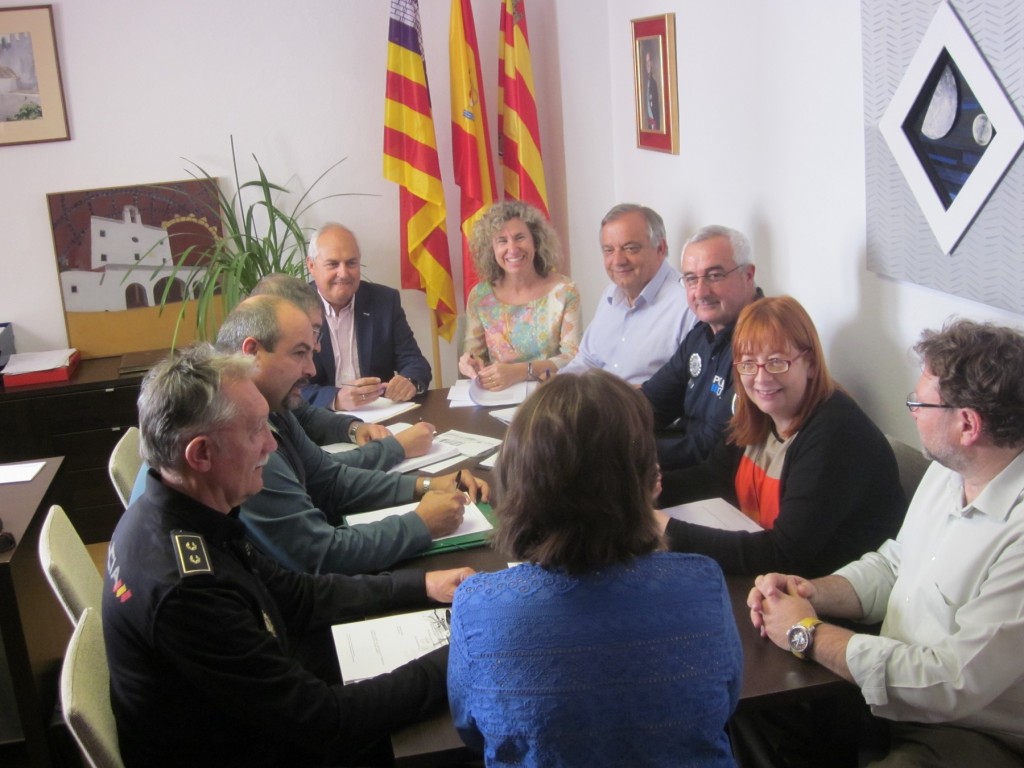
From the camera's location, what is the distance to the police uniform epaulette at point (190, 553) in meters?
1.44

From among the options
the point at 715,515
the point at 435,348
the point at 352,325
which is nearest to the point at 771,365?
the point at 715,515

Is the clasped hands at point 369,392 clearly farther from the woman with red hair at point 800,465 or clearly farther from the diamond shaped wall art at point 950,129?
the diamond shaped wall art at point 950,129

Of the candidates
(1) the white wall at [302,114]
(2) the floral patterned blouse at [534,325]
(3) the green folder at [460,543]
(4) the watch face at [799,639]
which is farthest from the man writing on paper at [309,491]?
(1) the white wall at [302,114]

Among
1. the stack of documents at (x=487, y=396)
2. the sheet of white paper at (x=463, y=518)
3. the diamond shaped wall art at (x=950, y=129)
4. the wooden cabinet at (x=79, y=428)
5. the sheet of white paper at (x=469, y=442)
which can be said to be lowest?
the wooden cabinet at (x=79, y=428)

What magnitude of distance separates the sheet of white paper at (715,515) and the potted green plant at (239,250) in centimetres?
253

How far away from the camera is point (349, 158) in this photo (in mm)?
4613

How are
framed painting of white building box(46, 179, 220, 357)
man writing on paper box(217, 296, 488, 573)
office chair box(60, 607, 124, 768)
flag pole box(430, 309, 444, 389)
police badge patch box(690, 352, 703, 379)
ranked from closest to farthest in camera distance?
office chair box(60, 607, 124, 768) → man writing on paper box(217, 296, 488, 573) → police badge patch box(690, 352, 703, 379) → framed painting of white building box(46, 179, 220, 357) → flag pole box(430, 309, 444, 389)

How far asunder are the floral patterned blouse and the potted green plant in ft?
3.14

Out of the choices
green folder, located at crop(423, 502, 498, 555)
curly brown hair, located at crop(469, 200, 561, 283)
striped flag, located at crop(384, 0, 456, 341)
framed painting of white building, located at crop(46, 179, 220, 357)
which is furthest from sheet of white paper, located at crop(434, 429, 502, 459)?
framed painting of white building, located at crop(46, 179, 220, 357)

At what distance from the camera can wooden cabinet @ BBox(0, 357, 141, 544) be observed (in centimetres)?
412

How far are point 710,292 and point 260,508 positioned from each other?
4.56 ft

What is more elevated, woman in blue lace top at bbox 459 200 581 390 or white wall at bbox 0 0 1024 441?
white wall at bbox 0 0 1024 441

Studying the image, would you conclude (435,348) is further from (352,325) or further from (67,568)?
(67,568)

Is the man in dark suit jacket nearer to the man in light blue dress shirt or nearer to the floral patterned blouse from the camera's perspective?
the floral patterned blouse
